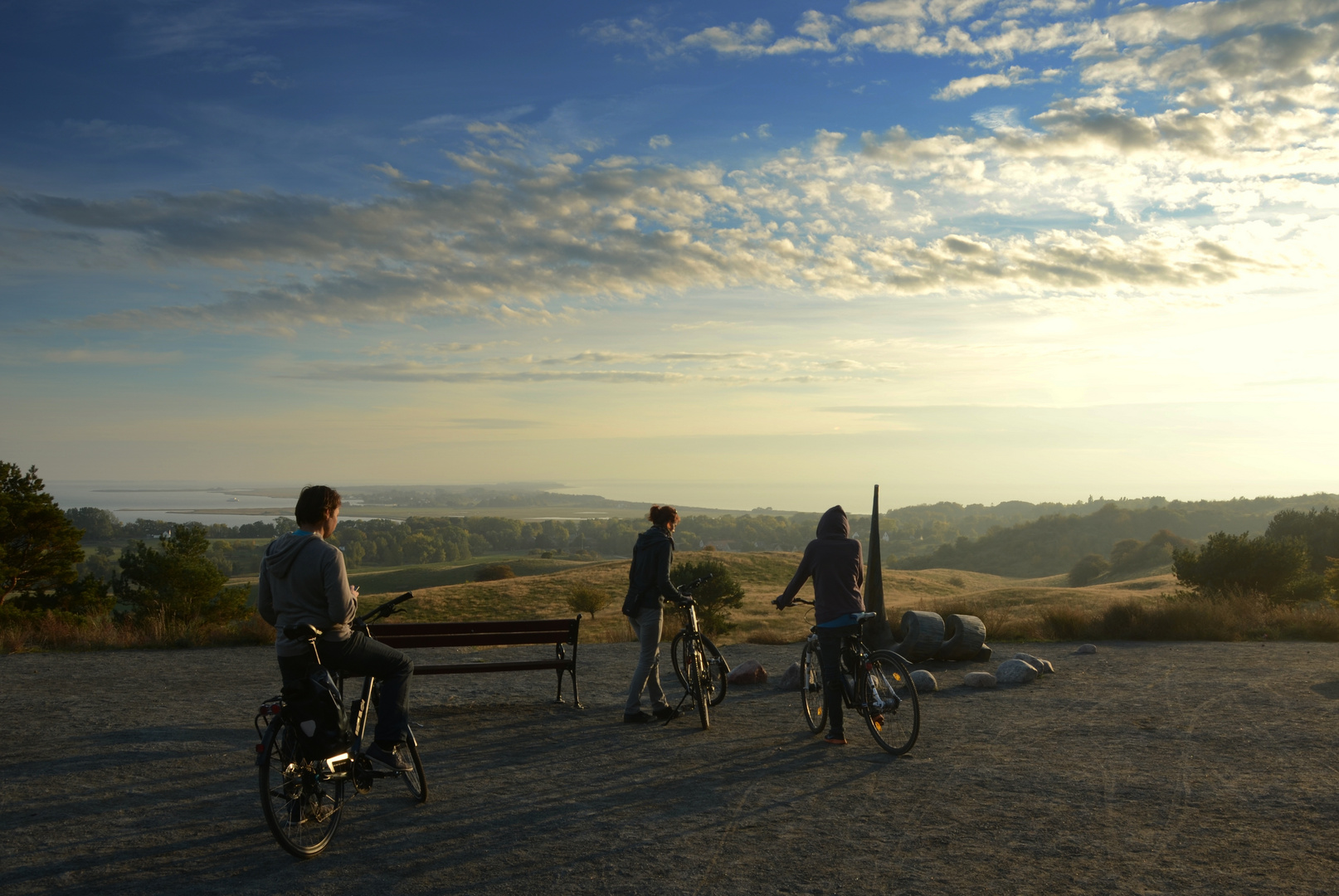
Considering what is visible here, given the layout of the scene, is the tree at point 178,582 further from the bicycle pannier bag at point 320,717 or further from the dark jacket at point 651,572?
the bicycle pannier bag at point 320,717

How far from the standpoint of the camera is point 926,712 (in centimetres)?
928

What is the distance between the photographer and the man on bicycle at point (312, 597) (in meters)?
4.84

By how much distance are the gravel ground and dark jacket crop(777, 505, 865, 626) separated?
48.3 inches

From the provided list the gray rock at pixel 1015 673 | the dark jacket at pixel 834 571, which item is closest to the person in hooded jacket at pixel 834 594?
the dark jacket at pixel 834 571

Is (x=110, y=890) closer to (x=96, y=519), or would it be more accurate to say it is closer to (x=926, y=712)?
(x=926, y=712)

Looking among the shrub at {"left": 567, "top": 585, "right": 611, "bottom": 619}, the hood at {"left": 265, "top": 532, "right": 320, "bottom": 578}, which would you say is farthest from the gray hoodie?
the shrub at {"left": 567, "top": 585, "right": 611, "bottom": 619}

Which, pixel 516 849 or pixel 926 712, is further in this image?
pixel 926 712

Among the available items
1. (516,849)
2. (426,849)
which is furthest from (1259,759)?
(426,849)

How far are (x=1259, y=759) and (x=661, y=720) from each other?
5.18 m

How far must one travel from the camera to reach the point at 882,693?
7266mm

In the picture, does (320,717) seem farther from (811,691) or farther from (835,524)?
(811,691)

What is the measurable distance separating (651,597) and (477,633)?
2.17 meters

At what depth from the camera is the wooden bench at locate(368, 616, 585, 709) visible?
899 cm

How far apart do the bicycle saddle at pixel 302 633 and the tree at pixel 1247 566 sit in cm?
2683
